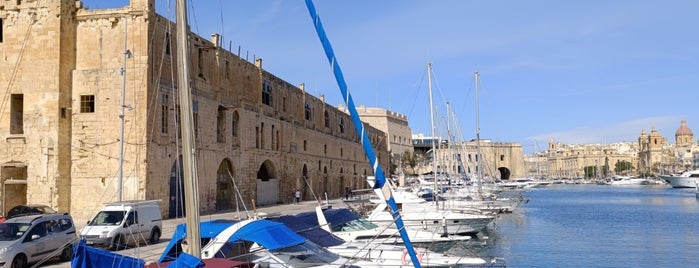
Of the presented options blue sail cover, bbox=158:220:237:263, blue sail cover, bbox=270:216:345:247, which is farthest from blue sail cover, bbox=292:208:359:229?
blue sail cover, bbox=158:220:237:263

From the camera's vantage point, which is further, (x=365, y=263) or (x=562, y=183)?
(x=562, y=183)

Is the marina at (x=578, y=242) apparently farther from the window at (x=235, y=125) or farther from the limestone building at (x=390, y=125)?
the limestone building at (x=390, y=125)

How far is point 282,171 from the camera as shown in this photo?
45312 millimetres

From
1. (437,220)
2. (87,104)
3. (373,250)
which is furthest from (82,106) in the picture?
(373,250)

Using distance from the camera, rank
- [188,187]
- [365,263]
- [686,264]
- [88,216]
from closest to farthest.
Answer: [188,187] < [365,263] < [686,264] < [88,216]

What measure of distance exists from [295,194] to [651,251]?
2486cm

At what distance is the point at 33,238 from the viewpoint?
15758mm

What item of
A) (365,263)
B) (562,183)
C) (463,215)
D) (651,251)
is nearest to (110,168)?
(463,215)

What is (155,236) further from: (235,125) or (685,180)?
(685,180)

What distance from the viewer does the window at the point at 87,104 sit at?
2911 cm

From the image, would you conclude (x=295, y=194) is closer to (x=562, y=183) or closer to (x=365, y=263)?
(x=365, y=263)

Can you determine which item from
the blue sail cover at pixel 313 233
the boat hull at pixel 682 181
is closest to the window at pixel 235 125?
the blue sail cover at pixel 313 233

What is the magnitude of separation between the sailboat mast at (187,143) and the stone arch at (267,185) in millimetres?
31238

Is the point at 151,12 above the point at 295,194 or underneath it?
above
